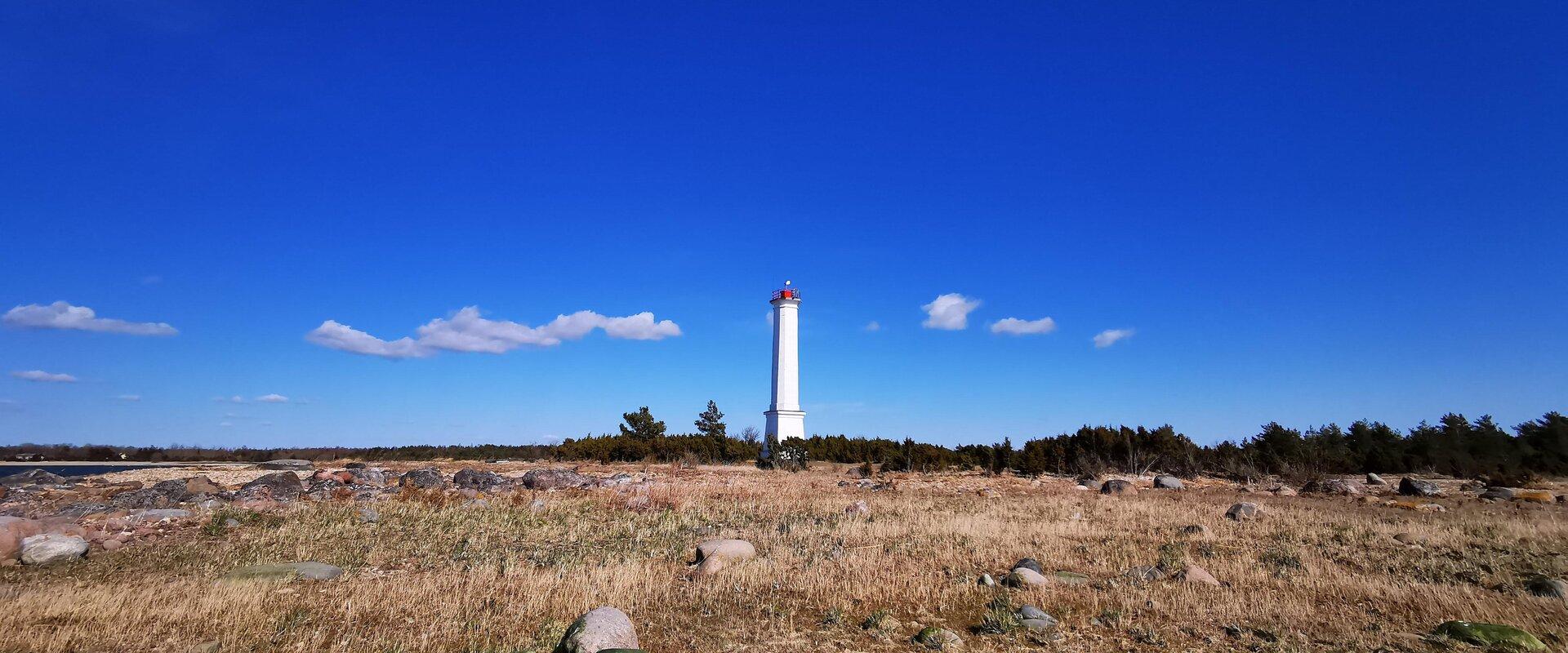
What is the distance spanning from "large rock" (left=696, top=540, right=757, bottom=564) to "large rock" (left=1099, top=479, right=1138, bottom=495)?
53.2 ft

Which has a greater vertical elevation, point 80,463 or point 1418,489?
point 1418,489

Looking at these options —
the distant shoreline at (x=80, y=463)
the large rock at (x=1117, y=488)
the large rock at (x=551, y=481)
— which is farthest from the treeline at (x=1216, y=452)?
the distant shoreline at (x=80, y=463)

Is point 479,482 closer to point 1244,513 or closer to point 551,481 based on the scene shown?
point 551,481

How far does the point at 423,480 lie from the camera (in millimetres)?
22250

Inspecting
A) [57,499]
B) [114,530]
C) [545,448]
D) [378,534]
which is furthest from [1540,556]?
[545,448]

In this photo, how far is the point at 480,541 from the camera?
12289 mm

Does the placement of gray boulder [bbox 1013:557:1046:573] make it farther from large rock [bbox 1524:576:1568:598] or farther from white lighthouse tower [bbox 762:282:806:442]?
white lighthouse tower [bbox 762:282:806:442]

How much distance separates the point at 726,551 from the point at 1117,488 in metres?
17.3


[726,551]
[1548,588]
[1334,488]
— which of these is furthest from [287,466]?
[1548,588]

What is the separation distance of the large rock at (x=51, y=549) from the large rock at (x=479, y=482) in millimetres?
10825

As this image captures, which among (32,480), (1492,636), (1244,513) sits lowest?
(1492,636)

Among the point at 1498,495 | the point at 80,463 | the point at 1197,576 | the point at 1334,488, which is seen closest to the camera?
the point at 1197,576

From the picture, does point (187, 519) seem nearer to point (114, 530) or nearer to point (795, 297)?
point (114, 530)

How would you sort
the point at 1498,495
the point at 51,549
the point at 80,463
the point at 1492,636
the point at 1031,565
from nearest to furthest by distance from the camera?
the point at 1492,636 → the point at 51,549 → the point at 1031,565 → the point at 1498,495 → the point at 80,463
